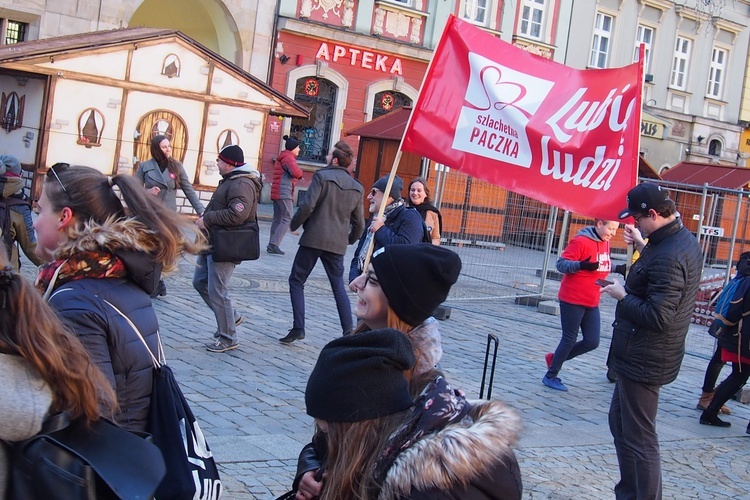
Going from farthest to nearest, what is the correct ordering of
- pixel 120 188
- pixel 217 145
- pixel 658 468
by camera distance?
pixel 217 145
pixel 658 468
pixel 120 188

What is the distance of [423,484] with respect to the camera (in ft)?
6.66

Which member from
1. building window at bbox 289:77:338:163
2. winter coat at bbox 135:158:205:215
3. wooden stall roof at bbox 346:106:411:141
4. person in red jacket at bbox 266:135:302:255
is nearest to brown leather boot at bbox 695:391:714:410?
winter coat at bbox 135:158:205:215

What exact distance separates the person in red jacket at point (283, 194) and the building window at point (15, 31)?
767 centimetres

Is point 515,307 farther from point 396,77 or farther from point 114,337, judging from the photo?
point 396,77

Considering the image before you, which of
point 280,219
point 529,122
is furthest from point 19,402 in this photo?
point 280,219

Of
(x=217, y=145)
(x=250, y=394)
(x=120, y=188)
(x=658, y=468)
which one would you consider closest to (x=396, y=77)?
(x=217, y=145)

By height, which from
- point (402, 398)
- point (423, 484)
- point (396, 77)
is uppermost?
point (396, 77)

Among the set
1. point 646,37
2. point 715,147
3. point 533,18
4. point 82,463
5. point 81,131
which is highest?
point 646,37

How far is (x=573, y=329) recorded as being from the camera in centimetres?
849

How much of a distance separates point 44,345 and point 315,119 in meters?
23.6

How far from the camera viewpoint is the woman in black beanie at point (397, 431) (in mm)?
2051

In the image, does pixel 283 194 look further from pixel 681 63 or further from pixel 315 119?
pixel 681 63

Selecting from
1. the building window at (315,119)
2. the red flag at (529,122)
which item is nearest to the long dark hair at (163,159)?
the red flag at (529,122)

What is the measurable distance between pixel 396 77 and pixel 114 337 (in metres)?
23.7
